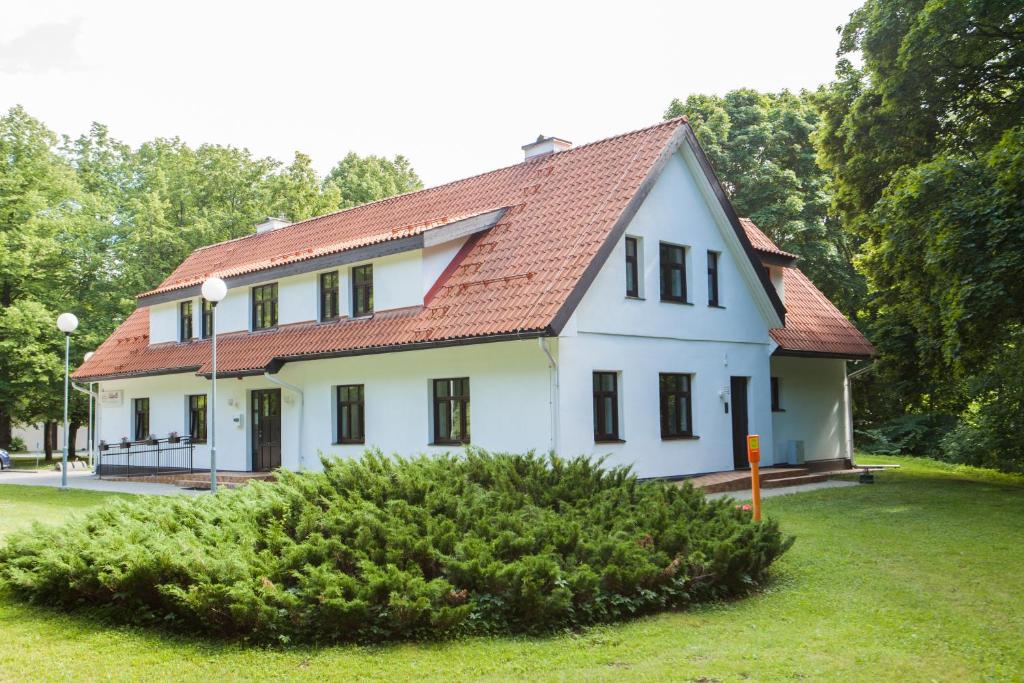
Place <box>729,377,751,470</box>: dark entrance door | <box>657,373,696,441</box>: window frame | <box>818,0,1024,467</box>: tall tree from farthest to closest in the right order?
<box>729,377,751,470</box>: dark entrance door
<box>657,373,696,441</box>: window frame
<box>818,0,1024,467</box>: tall tree

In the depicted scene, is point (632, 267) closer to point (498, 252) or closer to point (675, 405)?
point (498, 252)

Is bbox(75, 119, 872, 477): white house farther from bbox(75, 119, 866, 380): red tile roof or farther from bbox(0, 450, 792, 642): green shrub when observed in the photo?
bbox(0, 450, 792, 642): green shrub

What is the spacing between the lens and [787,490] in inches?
708

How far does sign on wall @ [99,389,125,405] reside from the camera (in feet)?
89.7

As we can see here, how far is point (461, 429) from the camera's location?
17938mm

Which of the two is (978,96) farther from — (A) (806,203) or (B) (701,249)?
(A) (806,203)

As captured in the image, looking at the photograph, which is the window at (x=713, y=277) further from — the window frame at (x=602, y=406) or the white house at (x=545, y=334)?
the window frame at (x=602, y=406)

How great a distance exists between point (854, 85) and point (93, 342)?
30.3m

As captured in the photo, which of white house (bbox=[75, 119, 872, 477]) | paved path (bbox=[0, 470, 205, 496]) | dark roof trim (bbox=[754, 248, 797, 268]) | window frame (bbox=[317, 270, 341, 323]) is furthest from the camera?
dark roof trim (bbox=[754, 248, 797, 268])

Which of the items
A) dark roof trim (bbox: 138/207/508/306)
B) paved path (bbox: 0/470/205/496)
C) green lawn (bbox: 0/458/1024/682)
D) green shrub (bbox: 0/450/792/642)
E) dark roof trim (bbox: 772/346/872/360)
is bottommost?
paved path (bbox: 0/470/205/496)

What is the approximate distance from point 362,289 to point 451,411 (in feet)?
13.1

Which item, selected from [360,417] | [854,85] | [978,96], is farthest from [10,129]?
[978,96]

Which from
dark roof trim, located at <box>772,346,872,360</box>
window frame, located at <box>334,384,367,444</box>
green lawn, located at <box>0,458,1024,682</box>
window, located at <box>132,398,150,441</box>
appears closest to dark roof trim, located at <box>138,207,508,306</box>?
window frame, located at <box>334,384,367,444</box>

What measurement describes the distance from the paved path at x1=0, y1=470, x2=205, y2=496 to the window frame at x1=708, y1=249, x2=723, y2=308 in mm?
11711
